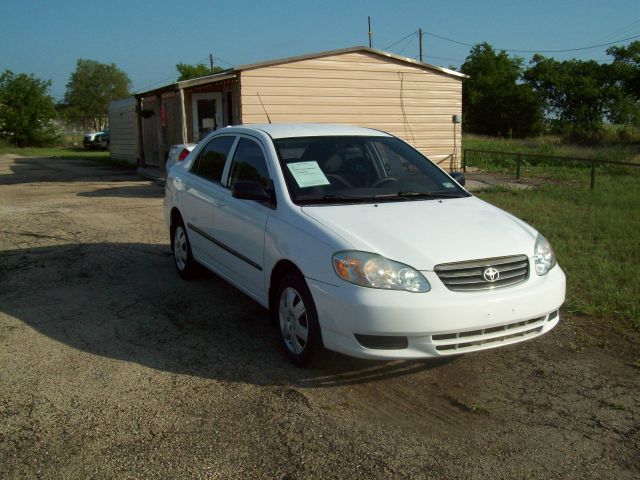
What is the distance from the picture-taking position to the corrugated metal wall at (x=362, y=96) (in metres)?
15.7

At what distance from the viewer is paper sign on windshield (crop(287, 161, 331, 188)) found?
196 inches

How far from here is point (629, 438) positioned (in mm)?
3582

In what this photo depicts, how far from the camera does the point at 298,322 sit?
4430 mm

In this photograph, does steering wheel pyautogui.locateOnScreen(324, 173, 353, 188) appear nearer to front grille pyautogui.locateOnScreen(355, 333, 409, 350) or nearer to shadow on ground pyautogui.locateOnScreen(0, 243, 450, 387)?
shadow on ground pyautogui.locateOnScreen(0, 243, 450, 387)

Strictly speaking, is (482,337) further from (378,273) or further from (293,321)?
(293,321)

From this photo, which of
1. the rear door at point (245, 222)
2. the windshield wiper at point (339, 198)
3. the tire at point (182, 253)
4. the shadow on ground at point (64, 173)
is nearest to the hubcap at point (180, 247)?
the tire at point (182, 253)

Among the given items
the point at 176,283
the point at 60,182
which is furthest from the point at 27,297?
the point at 60,182

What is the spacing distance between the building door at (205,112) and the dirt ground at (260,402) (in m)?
12.0

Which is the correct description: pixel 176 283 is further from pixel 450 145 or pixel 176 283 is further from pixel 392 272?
pixel 450 145

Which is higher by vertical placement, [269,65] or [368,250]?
[269,65]

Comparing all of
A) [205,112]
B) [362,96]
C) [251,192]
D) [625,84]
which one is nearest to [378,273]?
[251,192]

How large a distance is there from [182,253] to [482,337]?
12.2 ft

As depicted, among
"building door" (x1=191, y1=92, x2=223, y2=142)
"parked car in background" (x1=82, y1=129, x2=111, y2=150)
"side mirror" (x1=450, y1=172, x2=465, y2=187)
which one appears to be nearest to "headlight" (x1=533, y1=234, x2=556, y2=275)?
"side mirror" (x1=450, y1=172, x2=465, y2=187)

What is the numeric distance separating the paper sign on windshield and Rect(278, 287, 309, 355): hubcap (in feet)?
2.92
